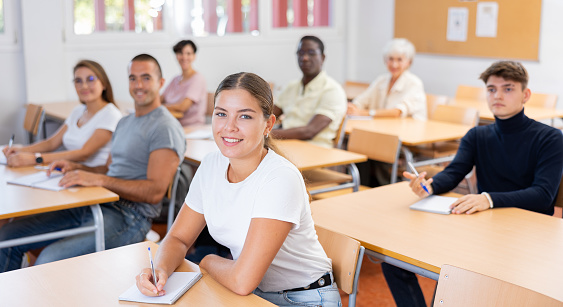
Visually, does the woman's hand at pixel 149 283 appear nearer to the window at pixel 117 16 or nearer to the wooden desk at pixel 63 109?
the wooden desk at pixel 63 109

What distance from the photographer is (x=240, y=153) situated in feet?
5.87

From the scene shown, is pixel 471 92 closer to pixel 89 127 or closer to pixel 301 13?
pixel 301 13

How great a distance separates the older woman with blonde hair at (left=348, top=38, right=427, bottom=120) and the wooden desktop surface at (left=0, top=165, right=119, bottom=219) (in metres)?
2.67

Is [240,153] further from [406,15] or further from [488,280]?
[406,15]

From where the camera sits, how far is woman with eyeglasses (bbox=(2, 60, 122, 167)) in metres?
3.23

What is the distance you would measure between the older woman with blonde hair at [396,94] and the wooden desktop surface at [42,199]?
267cm

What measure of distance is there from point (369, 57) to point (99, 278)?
21.3 ft

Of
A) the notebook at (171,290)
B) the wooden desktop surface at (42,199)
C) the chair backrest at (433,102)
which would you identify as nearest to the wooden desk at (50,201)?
the wooden desktop surface at (42,199)

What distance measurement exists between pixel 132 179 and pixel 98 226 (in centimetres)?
41

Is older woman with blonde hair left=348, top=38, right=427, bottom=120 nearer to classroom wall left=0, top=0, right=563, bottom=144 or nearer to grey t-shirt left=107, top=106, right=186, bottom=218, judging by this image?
classroom wall left=0, top=0, right=563, bottom=144

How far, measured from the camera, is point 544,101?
534 cm

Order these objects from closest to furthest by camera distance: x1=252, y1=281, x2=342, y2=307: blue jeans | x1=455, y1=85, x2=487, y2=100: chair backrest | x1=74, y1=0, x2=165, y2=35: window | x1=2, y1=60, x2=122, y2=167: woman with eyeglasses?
x1=252, y1=281, x2=342, y2=307: blue jeans → x1=2, y1=60, x2=122, y2=167: woman with eyeglasses → x1=74, y1=0, x2=165, y2=35: window → x1=455, y1=85, x2=487, y2=100: chair backrest

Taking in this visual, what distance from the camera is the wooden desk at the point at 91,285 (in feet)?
5.25

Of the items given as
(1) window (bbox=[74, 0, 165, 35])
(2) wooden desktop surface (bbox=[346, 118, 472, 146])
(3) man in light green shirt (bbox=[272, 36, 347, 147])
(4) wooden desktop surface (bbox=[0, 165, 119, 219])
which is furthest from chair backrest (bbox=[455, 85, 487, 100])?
(4) wooden desktop surface (bbox=[0, 165, 119, 219])
